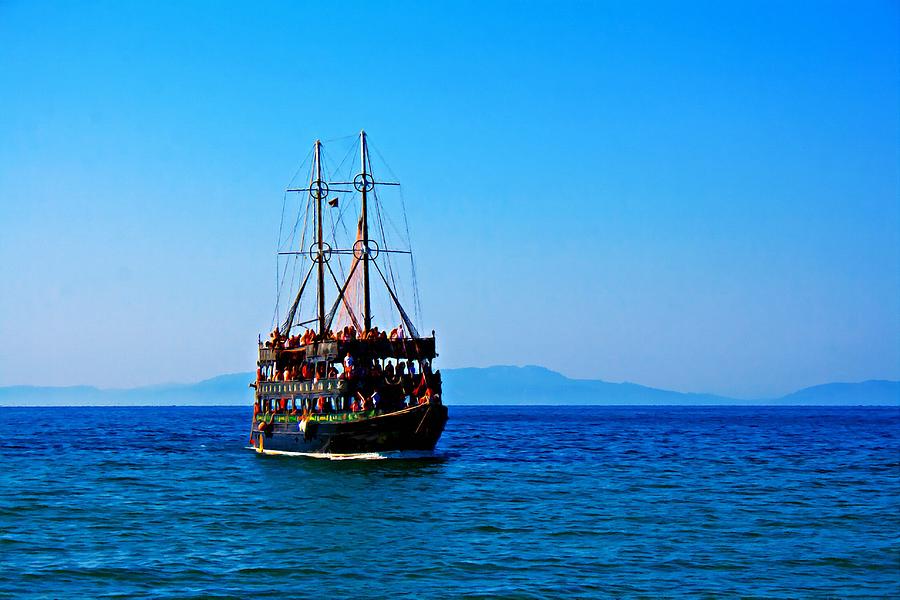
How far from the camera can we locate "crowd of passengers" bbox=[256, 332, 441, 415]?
54625mm

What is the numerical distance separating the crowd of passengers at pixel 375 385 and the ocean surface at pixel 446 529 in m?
3.15

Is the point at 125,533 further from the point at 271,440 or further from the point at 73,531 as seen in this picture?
the point at 271,440

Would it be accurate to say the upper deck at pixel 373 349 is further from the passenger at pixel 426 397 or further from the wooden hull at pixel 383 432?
the wooden hull at pixel 383 432

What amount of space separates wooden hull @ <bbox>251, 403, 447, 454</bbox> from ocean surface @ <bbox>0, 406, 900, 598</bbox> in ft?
3.28

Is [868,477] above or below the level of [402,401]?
below

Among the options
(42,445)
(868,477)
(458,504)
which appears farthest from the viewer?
(42,445)

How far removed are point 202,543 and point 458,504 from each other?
1158cm

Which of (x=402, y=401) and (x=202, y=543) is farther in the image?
(x=402, y=401)

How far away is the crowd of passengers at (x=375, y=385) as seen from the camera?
5462 cm

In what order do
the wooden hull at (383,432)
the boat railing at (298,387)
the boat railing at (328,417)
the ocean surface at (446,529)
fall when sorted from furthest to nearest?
the boat railing at (298,387)
the boat railing at (328,417)
the wooden hull at (383,432)
the ocean surface at (446,529)

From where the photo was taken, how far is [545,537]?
2975cm

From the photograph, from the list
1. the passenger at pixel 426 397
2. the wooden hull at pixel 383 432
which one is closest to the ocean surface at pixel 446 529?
the wooden hull at pixel 383 432

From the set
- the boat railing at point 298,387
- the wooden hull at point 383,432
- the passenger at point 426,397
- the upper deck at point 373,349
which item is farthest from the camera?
the upper deck at point 373,349

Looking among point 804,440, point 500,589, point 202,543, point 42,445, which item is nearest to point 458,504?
point 202,543
